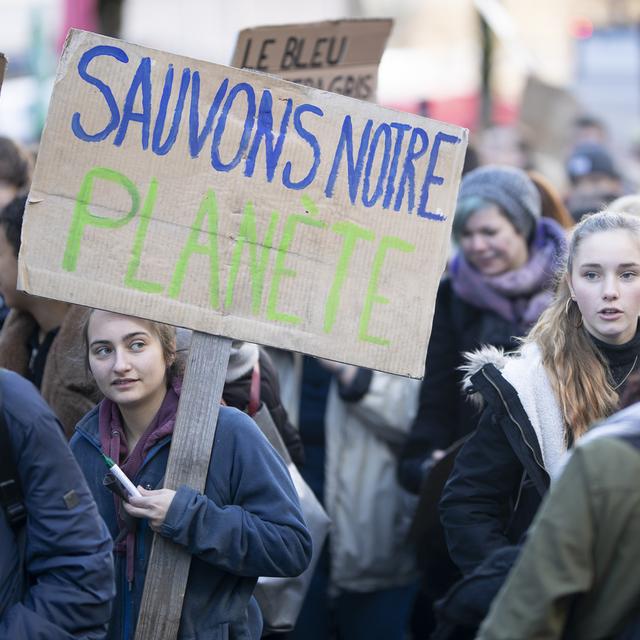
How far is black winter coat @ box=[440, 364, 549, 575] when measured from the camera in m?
3.29

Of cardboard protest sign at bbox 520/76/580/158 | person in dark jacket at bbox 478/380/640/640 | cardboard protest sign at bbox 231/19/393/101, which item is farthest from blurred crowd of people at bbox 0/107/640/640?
cardboard protest sign at bbox 520/76/580/158

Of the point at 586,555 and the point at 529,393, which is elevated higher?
the point at 529,393

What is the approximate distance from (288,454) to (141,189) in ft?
3.94

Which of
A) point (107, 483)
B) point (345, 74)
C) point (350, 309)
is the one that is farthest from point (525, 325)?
point (107, 483)

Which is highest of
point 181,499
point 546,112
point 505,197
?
point 546,112

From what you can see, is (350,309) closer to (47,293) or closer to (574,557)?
(47,293)

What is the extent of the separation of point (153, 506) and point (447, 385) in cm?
205

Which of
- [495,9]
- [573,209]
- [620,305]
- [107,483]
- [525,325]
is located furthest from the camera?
[495,9]

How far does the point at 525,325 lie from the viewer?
4.84 m

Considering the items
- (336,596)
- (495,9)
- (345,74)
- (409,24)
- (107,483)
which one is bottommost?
(336,596)

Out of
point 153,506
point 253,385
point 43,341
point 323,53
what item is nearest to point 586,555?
point 153,506

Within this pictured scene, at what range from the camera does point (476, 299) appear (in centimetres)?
489

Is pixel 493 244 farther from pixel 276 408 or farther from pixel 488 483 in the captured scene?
pixel 488 483

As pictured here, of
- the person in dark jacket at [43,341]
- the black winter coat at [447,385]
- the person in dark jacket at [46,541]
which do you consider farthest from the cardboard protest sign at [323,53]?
the person in dark jacket at [46,541]
